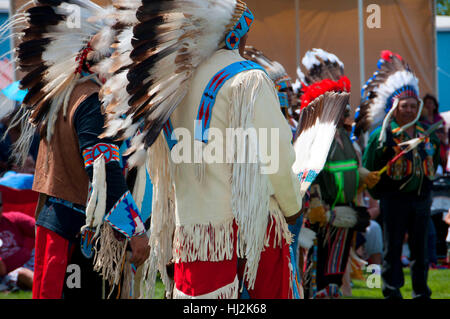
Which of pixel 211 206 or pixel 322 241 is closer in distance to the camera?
pixel 211 206

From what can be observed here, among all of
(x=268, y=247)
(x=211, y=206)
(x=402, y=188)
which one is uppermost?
(x=211, y=206)

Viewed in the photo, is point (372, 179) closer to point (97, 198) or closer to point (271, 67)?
point (271, 67)

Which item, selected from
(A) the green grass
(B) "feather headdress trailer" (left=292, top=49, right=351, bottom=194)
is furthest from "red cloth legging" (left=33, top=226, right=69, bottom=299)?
(A) the green grass

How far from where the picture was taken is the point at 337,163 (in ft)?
18.4

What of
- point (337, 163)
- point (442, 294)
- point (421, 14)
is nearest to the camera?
point (337, 163)

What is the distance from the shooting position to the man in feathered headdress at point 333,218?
5574mm

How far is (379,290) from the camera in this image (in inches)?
263

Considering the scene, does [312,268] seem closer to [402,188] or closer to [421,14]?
[402,188]

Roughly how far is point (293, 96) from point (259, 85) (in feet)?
12.4

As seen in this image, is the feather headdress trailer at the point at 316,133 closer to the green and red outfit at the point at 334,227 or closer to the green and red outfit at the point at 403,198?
the green and red outfit at the point at 334,227

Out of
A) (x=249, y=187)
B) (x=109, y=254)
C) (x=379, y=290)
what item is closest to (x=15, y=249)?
(x=379, y=290)

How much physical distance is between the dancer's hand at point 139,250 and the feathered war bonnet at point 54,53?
2.11 feet

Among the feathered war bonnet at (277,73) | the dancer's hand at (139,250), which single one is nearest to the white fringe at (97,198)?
the dancer's hand at (139,250)
